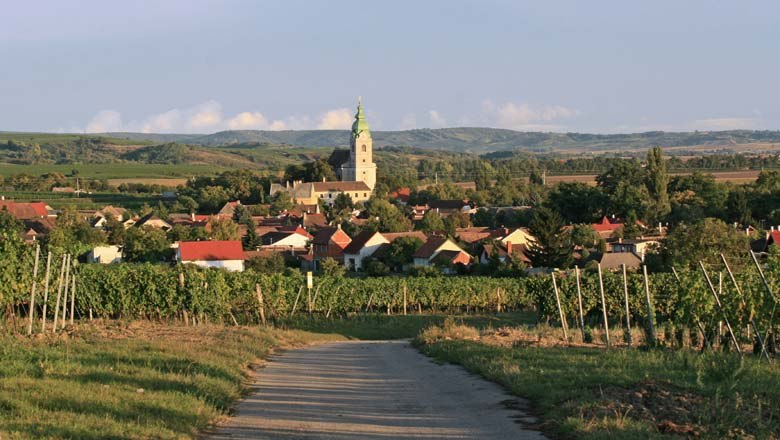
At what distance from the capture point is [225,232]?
80.6 metres

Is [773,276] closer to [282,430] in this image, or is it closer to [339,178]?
[282,430]

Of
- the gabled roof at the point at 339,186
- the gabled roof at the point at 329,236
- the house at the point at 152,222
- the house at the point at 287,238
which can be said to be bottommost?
the house at the point at 287,238

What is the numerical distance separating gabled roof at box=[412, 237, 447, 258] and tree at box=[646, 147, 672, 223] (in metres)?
28.1

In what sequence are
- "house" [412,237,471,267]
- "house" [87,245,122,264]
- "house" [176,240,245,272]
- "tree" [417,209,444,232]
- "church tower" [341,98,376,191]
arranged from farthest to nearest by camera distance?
"church tower" [341,98,376,191] → "tree" [417,209,444,232] → "house" [87,245,122,264] → "house" [412,237,471,267] → "house" [176,240,245,272]

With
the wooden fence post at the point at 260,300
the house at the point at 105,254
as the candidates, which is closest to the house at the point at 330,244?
the house at the point at 105,254

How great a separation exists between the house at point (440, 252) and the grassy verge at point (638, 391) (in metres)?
48.6

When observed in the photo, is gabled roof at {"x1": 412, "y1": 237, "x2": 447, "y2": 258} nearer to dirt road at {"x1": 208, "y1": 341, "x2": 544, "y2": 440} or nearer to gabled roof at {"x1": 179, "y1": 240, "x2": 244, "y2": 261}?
gabled roof at {"x1": 179, "y1": 240, "x2": 244, "y2": 261}

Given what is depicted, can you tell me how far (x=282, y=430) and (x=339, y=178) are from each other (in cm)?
15122

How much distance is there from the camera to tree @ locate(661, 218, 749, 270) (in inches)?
2192

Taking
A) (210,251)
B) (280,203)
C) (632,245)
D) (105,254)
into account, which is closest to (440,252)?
(632,245)

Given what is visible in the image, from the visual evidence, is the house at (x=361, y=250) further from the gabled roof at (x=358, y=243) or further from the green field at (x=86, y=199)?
the green field at (x=86, y=199)

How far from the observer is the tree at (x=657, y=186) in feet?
307

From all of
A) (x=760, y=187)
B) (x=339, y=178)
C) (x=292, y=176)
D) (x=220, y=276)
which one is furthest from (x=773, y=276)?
(x=339, y=178)

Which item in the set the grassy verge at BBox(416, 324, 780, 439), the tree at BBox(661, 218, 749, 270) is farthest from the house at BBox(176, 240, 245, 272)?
the grassy verge at BBox(416, 324, 780, 439)
